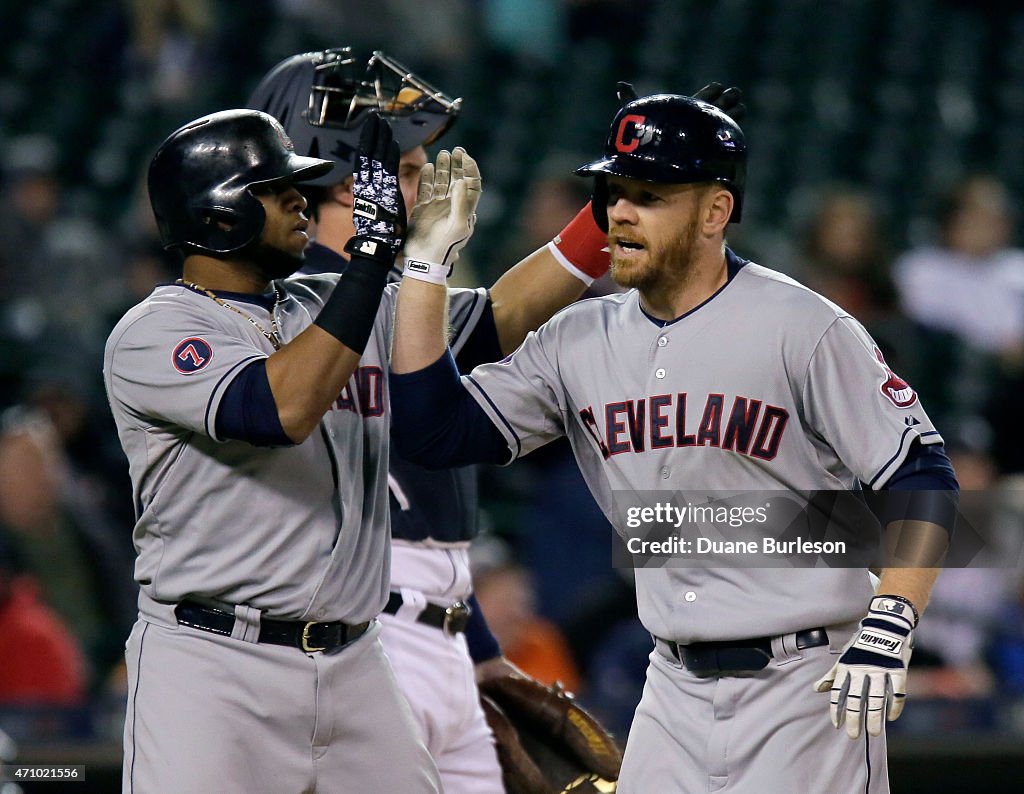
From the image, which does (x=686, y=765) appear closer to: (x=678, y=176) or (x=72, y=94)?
(x=678, y=176)

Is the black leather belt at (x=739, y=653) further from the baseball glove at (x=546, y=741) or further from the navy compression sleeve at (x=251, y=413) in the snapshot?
the navy compression sleeve at (x=251, y=413)

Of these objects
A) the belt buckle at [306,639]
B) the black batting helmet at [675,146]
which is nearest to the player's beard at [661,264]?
the black batting helmet at [675,146]

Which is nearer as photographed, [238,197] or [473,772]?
[238,197]

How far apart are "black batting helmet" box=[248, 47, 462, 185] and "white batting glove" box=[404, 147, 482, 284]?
47 centimetres

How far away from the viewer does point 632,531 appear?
314cm

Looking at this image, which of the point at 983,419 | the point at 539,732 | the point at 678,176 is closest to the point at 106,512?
the point at 539,732

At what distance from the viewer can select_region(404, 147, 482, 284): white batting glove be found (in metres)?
3.07

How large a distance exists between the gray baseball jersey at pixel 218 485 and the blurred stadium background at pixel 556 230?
6.21 ft

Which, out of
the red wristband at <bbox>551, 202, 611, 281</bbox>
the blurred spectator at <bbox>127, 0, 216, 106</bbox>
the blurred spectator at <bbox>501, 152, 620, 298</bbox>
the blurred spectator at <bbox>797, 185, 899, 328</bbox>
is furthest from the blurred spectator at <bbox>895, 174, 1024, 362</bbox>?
the blurred spectator at <bbox>127, 0, 216, 106</bbox>

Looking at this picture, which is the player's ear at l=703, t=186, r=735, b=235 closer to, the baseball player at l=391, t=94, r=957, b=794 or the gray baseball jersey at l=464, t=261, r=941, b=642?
the baseball player at l=391, t=94, r=957, b=794

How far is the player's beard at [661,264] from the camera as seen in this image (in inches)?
121

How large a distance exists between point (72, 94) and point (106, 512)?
433 cm

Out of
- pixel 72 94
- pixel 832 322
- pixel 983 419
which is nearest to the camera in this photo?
pixel 832 322

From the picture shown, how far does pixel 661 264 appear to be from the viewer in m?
3.08
